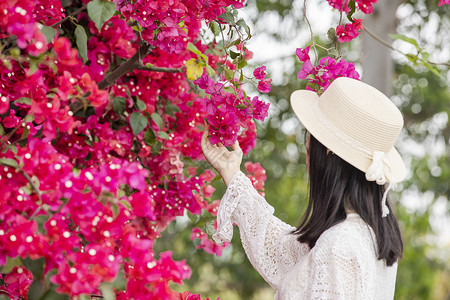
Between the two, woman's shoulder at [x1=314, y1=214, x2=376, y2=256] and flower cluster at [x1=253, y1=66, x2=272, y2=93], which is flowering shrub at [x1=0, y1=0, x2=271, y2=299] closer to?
flower cluster at [x1=253, y1=66, x2=272, y2=93]

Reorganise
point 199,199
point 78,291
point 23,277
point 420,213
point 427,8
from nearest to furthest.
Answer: point 78,291 < point 23,277 < point 199,199 < point 427,8 < point 420,213

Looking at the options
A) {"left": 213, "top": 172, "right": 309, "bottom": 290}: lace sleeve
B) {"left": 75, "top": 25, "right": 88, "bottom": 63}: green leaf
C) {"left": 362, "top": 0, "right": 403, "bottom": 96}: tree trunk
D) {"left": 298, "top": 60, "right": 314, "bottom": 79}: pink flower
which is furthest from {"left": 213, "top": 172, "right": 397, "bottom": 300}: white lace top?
{"left": 362, "top": 0, "right": 403, "bottom": 96}: tree trunk

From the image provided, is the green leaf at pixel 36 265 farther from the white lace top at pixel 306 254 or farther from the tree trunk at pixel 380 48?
the tree trunk at pixel 380 48

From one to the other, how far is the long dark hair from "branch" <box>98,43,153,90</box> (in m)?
0.52

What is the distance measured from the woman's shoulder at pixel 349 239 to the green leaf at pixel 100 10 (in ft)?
2.42

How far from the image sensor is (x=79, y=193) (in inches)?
37.0

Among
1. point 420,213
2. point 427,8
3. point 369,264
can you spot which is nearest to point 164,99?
point 369,264

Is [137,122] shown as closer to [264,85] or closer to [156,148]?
[156,148]

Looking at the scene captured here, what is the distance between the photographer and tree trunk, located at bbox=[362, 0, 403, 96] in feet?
15.8

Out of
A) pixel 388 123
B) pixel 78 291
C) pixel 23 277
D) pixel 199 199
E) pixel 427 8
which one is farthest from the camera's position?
pixel 427 8

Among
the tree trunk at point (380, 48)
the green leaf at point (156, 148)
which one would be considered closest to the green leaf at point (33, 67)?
the green leaf at point (156, 148)

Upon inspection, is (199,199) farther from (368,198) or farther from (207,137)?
(368,198)

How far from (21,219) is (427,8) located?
4471 millimetres

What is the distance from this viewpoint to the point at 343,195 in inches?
60.2
